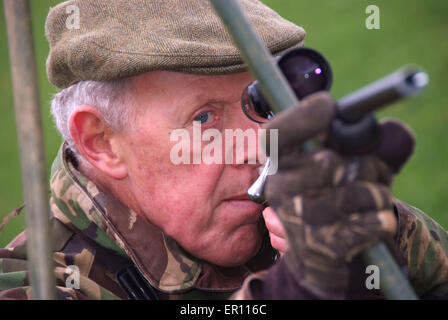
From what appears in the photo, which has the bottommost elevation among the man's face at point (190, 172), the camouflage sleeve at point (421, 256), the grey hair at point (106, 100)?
the camouflage sleeve at point (421, 256)

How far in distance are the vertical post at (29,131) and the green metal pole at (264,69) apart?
1.22ft

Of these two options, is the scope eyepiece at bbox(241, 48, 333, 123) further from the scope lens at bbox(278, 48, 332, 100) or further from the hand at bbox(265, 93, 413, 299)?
the hand at bbox(265, 93, 413, 299)

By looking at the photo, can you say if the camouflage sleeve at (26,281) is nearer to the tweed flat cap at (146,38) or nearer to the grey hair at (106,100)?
the grey hair at (106,100)

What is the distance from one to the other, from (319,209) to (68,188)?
42.9 inches

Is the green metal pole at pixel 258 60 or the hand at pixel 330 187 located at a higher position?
the green metal pole at pixel 258 60

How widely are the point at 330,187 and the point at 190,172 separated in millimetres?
892

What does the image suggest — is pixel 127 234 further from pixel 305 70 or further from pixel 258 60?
pixel 258 60

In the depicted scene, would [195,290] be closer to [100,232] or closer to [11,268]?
[100,232]

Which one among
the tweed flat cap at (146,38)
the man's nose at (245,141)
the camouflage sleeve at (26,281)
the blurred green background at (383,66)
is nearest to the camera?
the camouflage sleeve at (26,281)

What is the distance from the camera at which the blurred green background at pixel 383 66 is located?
639cm

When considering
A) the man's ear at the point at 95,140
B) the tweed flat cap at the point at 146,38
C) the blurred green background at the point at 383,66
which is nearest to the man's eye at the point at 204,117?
the tweed flat cap at the point at 146,38

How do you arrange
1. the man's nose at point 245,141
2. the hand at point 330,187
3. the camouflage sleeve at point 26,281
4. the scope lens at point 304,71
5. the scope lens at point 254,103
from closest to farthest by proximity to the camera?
the hand at point 330,187
the scope lens at point 304,71
the scope lens at point 254,103
the camouflage sleeve at point 26,281
the man's nose at point 245,141

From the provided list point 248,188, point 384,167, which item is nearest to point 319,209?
point 384,167
